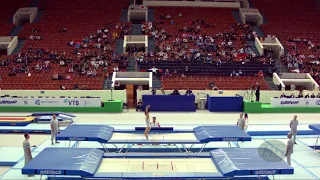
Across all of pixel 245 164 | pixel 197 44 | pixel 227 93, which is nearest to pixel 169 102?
pixel 227 93

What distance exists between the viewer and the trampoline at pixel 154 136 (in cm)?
1540

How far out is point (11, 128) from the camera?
21.2m

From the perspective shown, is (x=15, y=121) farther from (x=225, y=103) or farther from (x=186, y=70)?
(x=186, y=70)

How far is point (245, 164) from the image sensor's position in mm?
12086

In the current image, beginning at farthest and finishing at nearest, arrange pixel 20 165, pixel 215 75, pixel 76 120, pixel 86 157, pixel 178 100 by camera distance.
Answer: pixel 215 75, pixel 178 100, pixel 76 120, pixel 20 165, pixel 86 157

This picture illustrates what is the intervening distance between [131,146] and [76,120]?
8478mm

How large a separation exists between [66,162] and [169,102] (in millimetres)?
17473

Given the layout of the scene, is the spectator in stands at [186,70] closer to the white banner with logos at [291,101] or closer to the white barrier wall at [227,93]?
the white barrier wall at [227,93]

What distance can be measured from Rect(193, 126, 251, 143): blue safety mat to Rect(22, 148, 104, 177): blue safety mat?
4.63 m

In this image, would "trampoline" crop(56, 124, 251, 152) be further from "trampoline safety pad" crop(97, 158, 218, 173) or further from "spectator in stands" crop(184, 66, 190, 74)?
"spectator in stands" crop(184, 66, 190, 74)

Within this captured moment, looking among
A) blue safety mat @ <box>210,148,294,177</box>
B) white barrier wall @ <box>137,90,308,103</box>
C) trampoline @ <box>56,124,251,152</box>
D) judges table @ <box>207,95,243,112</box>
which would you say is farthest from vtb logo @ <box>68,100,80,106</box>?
blue safety mat @ <box>210,148,294,177</box>

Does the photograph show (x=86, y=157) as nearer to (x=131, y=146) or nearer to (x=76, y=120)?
(x=131, y=146)

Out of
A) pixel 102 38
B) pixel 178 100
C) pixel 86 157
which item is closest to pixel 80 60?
pixel 102 38

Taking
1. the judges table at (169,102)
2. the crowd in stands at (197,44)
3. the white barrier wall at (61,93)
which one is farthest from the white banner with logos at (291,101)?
the white barrier wall at (61,93)
